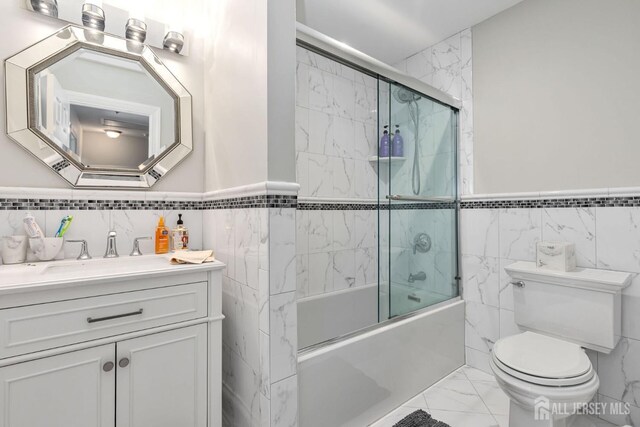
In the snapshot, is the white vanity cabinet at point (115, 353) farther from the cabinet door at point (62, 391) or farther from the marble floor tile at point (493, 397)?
the marble floor tile at point (493, 397)

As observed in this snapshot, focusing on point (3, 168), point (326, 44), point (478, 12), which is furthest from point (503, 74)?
point (3, 168)

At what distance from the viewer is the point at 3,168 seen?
1.34 m

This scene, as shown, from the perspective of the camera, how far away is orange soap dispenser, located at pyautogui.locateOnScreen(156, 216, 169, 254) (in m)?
1.66

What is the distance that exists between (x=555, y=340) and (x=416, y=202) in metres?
1.06

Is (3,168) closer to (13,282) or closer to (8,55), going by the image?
(8,55)

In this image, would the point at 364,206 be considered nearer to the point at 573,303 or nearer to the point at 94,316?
the point at 573,303

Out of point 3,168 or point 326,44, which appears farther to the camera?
point 326,44

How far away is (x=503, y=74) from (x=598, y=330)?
5.38 feet

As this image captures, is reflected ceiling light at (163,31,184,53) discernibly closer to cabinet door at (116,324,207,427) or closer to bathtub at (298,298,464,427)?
cabinet door at (116,324,207,427)

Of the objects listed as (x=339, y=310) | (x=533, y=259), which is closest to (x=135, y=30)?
(x=339, y=310)

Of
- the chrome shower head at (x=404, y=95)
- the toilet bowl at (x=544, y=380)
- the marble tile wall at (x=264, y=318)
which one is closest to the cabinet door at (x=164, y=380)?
the marble tile wall at (x=264, y=318)

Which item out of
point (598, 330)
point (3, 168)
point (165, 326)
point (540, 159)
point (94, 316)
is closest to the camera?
point (94, 316)

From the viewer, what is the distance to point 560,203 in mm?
1881

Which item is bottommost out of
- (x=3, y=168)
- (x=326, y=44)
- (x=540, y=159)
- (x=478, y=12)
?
(x=3, y=168)
